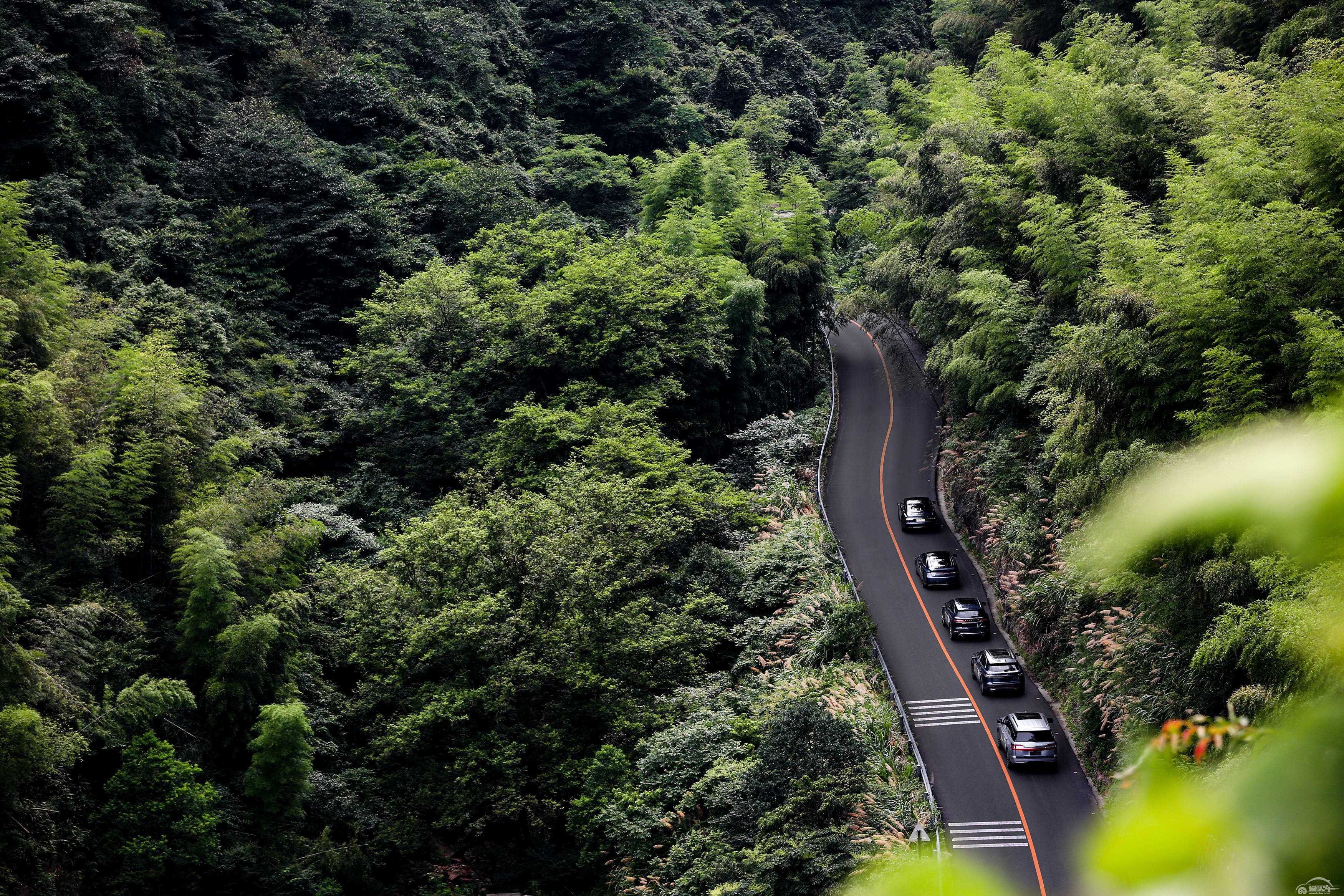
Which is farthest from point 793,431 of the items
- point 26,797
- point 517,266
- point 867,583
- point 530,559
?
point 26,797

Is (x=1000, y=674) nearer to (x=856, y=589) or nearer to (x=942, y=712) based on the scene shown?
(x=942, y=712)

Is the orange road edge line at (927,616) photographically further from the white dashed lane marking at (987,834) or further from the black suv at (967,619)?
the black suv at (967,619)

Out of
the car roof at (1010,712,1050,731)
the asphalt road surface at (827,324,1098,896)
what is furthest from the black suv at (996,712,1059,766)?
the asphalt road surface at (827,324,1098,896)

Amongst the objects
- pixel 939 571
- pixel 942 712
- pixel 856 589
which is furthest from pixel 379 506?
pixel 942 712

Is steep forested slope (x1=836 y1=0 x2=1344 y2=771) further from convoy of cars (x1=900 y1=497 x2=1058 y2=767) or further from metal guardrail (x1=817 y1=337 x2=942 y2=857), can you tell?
metal guardrail (x1=817 y1=337 x2=942 y2=857)

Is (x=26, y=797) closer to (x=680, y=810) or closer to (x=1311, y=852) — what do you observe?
(x=680, y=810)
